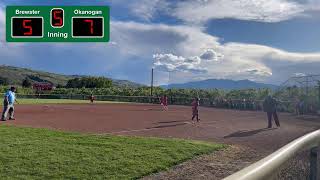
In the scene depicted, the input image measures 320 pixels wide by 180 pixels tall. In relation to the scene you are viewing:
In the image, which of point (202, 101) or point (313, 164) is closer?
point (313, 164)

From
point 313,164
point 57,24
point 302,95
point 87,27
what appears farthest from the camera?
point 302,95

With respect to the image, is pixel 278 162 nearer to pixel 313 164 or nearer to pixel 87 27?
pixel 313 164

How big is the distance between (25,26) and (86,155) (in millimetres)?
14015

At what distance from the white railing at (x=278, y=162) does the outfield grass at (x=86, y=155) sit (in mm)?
Answer: 5761

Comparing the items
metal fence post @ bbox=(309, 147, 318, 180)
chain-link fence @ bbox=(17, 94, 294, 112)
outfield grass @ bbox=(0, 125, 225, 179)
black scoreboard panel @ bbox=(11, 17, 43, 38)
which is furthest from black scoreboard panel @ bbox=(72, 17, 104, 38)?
chain-link fence @ bbox=(17, 94, 294, 112)

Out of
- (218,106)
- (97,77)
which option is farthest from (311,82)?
(97,77)

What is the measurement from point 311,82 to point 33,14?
2717cm

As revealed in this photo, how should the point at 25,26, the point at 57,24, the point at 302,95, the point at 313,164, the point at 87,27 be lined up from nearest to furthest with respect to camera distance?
the point at 313,164 → the point at 25,26 → the point at 87,27 → the point at 57,24 → the point at 302,95

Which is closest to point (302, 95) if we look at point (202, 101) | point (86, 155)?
point (202, 101)

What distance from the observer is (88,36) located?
24375mm

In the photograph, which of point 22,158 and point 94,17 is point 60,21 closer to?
point 94,17

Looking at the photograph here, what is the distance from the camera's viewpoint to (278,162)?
337cm

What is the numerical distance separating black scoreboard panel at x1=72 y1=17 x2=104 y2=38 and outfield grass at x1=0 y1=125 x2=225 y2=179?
29.7 ft

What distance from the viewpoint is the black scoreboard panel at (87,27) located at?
78.8 feet
